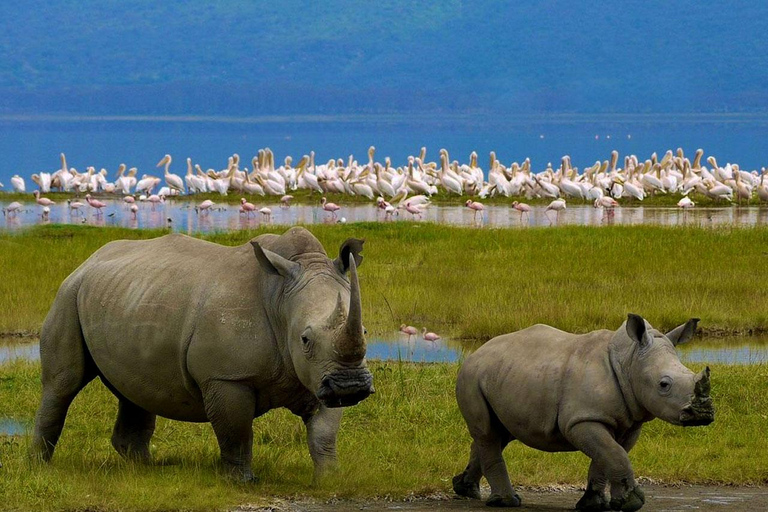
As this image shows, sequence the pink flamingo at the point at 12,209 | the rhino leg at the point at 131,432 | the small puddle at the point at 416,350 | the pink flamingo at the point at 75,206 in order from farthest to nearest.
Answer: the pink flamingo at the point at 75,206 < the pink flamingo at the point at 12,209 < the small puddle at the point at 416,350 < the rhino leg at the point at 131,432

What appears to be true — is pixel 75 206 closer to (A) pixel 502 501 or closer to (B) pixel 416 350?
(B) pixel 416 350

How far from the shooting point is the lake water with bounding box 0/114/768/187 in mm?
92719

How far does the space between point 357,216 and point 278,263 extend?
24841 mm

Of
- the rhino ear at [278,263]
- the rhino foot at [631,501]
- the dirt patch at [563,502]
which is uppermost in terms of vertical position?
the rhino ear at [278,263]

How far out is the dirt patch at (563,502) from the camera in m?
7.30

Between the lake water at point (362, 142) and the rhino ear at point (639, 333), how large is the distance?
6081cm

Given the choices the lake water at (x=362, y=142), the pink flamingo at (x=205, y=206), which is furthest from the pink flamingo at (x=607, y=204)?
the lake water at (x=362, y=142)

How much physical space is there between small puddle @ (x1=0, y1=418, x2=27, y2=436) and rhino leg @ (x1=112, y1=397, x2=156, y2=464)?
4.42 feet

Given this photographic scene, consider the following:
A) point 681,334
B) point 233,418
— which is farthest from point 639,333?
point 233,418

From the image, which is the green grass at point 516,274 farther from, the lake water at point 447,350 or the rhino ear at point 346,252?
the rhino ear at point 346,252

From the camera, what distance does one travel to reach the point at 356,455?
8.44 metres

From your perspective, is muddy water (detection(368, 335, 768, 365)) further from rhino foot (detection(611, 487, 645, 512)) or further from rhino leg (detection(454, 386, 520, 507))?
rhino foot (detection(611, 487, 645, 512))

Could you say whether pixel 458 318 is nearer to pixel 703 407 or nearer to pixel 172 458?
pixel 172 458

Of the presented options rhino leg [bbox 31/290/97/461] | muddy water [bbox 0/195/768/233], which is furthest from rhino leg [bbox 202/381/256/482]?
muddy water [bbox 0/195/768/233]
